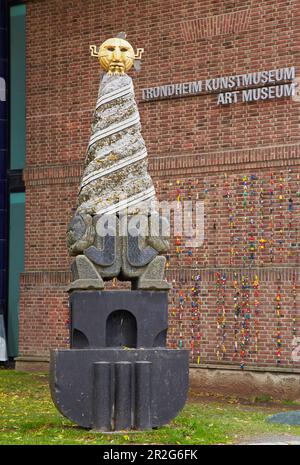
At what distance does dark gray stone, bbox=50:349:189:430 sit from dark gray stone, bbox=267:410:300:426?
2366mm

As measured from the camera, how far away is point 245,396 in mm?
16953

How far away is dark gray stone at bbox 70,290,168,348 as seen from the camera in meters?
11.7

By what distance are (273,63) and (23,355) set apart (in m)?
7.40

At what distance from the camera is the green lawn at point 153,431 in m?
11.2

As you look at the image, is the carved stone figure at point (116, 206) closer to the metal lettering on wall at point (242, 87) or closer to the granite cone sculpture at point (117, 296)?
the granite cone sculpture at point (117, 296)

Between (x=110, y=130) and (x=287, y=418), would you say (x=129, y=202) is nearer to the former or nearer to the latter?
(x=110, y=130)

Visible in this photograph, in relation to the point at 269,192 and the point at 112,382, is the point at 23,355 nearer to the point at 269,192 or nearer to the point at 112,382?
the point at 269,192

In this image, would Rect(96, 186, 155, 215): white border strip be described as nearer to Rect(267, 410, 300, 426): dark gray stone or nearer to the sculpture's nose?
the sculpture's nose

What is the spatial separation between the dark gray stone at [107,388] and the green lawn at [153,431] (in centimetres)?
18

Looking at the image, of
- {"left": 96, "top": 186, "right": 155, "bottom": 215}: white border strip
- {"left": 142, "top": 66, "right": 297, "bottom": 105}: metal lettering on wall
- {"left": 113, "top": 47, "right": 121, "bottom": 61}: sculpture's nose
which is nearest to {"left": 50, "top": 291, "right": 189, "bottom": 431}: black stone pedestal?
{"left": 96, "top": 186, "right": 155, "bottom": 215}: white border strip

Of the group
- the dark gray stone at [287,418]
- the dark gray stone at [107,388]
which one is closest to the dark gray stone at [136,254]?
the dark gray stone at [107,388]

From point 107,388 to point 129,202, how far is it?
2.09 meters

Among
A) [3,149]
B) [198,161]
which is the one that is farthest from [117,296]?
[3,149]
